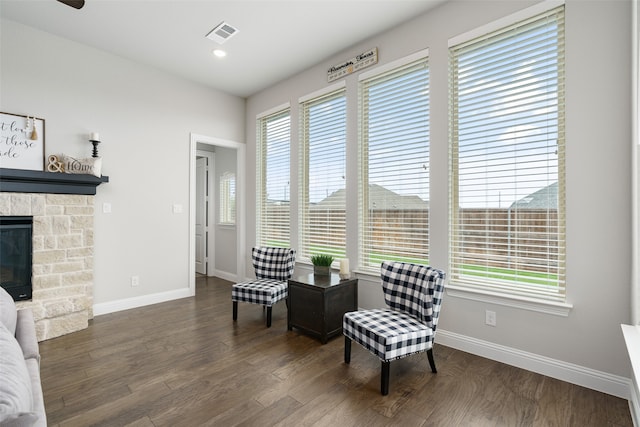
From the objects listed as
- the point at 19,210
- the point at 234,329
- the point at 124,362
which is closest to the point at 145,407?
the point at 124,362

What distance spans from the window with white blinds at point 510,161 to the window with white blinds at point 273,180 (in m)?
2.33

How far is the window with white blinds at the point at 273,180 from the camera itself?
14.3 feet

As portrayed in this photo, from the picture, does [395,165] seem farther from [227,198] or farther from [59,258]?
[59,258]

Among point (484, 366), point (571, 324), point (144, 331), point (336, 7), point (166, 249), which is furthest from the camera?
point (166, 249)

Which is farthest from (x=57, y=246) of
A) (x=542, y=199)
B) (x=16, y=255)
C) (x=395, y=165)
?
(x=542, y=199)

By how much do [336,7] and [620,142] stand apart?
7.95 ft

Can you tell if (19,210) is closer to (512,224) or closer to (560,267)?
(512,224)

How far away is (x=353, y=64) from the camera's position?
3.42m

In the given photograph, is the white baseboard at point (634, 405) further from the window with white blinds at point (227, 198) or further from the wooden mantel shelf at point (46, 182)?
the window with white blinds at point (227, 198)

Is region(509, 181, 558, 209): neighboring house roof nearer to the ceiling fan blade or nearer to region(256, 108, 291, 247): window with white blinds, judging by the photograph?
region(256, 108, 291, 247): window with white blinds

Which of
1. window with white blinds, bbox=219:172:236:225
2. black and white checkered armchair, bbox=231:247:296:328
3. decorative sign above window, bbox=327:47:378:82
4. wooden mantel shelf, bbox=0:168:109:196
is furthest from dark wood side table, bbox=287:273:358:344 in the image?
window with white blinds, bbox=219:172:236:225

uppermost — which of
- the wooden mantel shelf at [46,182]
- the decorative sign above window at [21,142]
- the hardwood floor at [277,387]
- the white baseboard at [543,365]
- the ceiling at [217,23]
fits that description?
the ceiling at [217,23]

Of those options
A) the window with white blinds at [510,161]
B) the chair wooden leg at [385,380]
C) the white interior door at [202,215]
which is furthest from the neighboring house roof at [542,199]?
the white interior door at [202,215]

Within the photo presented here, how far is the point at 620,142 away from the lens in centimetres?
197
